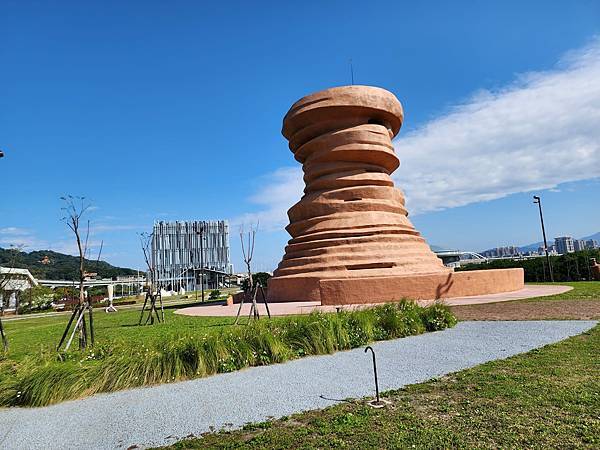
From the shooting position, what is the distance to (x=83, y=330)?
9.07 m

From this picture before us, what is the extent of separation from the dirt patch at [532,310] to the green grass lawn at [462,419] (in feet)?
19.5

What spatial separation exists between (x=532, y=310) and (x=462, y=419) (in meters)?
9.90

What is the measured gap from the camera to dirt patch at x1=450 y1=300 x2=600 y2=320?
37.6 ft

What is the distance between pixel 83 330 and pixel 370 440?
737 cm

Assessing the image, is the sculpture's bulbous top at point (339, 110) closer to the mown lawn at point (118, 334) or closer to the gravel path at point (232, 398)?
the mown lawn at point (118, 334)

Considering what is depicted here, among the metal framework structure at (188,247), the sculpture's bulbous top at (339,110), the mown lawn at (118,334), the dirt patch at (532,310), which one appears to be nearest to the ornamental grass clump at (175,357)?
the mown lawn at (118,334)

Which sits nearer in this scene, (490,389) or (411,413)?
(411,413)

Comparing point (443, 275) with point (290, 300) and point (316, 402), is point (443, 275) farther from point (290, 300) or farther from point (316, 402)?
point (316, 402)

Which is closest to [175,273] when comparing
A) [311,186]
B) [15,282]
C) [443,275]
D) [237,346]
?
[15,282]

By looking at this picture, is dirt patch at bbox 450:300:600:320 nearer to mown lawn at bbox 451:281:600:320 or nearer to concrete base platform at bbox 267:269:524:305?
mown lawn at bbox 451:281:600:320

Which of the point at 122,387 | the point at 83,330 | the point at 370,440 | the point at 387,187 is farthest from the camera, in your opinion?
the point at 387,187

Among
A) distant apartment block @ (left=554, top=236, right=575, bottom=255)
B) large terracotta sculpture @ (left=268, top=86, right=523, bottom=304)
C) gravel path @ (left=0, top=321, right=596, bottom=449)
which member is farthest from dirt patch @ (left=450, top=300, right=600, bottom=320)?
distant apartment block @ (left=554, top=236, right=575, bottom=255)

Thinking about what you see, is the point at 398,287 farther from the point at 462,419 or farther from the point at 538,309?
the point at 462,419

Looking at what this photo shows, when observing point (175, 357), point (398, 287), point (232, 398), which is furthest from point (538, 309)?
point (175, 357)
